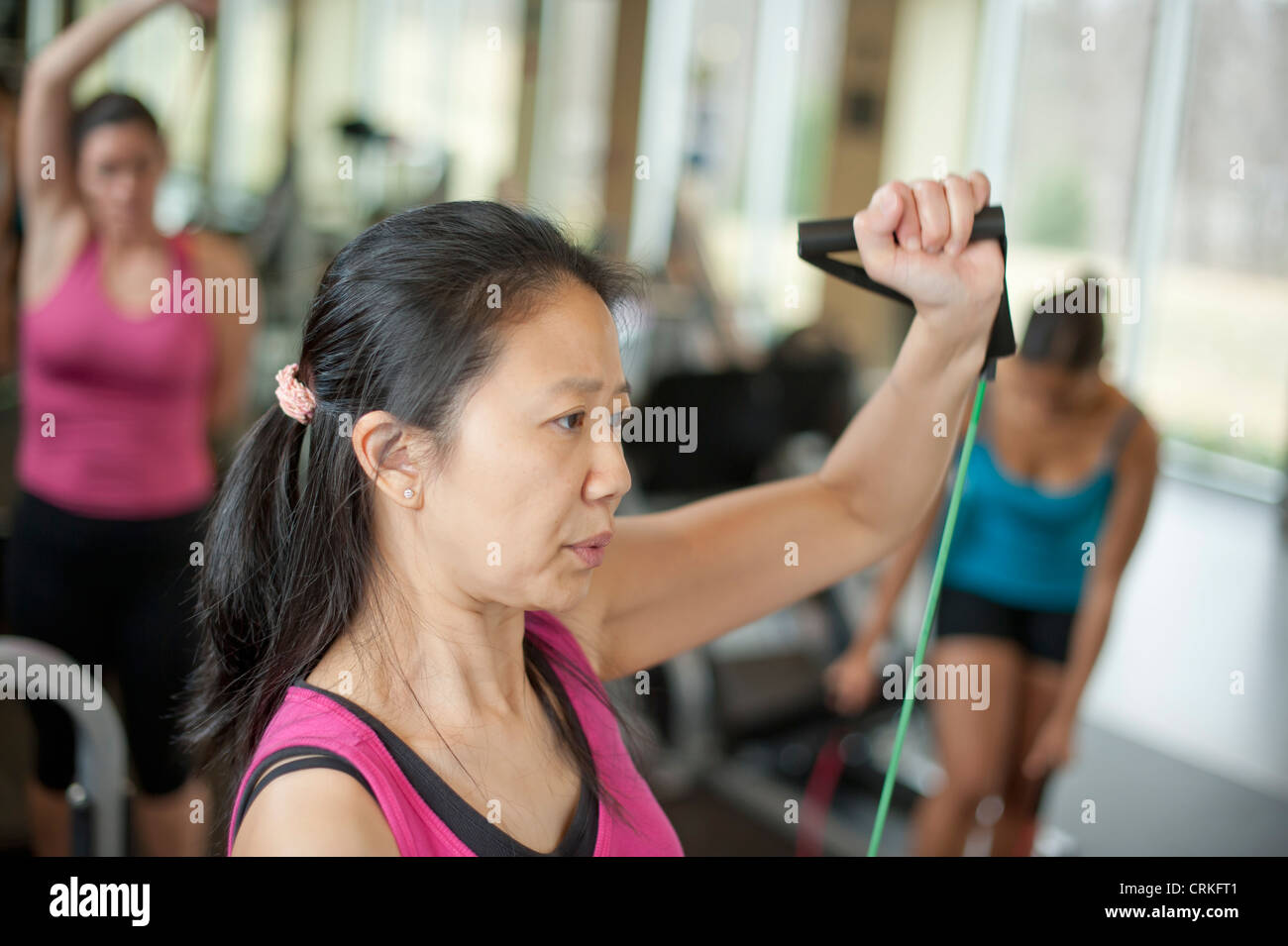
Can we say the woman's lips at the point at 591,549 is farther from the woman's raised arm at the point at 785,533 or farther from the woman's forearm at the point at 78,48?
the woman's forearm at the point at 78,48

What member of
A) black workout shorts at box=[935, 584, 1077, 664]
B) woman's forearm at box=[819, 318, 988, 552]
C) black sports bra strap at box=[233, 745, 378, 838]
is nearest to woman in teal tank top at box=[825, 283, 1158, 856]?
black workout shorts at box=[935, 584, 1077, 664]

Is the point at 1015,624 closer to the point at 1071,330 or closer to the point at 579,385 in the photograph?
the point at 1071,330

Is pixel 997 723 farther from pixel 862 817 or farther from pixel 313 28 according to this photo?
pixel 313 28

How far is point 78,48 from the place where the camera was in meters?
2.13

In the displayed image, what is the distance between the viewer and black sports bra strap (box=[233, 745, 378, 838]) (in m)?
0.79

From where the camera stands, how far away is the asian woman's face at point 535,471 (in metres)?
0.85

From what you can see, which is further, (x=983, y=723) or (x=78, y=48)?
(x=983, y=723)

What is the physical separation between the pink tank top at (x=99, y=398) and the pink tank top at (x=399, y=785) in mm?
1506

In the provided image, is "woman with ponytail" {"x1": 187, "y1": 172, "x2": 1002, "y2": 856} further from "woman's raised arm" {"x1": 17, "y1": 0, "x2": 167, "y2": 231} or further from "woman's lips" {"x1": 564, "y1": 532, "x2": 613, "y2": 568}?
"woman's raised arm" {"x1": 17, "y1": 0, "x2": 167, "y2": 231}

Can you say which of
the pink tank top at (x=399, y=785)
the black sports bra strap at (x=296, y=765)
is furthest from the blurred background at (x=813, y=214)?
the black sports bra strap at (x=296, y=765)

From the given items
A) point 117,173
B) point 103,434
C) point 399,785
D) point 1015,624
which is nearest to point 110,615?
point 103,434

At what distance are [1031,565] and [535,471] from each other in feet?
6.61

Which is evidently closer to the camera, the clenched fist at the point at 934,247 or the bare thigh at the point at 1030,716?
the clenched fist at the point at 934,247
